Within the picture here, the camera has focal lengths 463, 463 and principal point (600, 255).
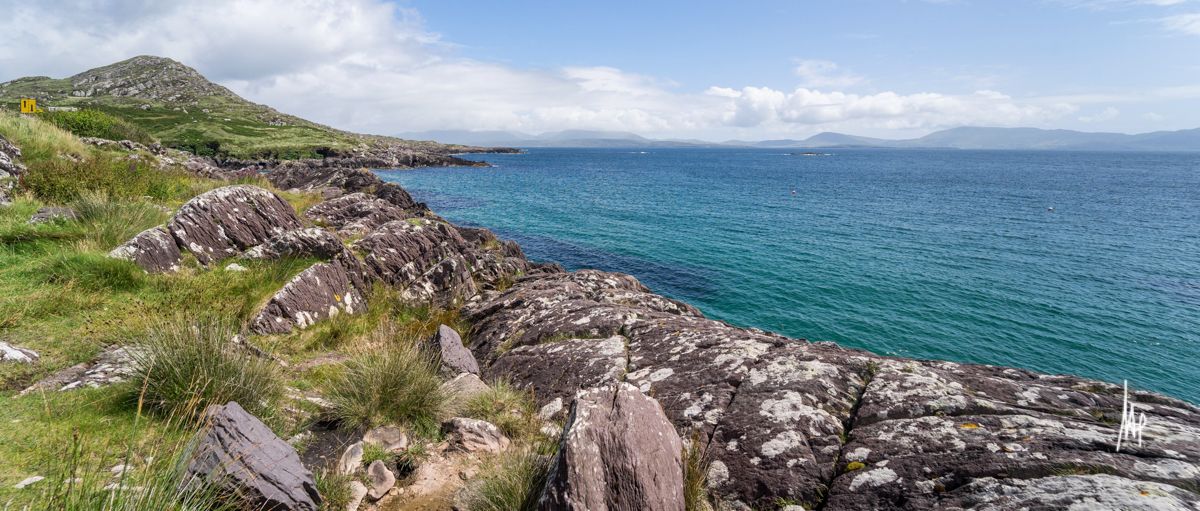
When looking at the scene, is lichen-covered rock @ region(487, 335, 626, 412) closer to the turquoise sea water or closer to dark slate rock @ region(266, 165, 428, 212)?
the turquoise sea water

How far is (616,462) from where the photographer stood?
15.6 ft

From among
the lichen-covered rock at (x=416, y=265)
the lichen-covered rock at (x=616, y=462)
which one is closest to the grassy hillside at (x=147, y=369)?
the lichen-covered rock at (x=616, y=462)

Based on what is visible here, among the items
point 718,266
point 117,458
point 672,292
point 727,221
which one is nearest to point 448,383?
point 117,458

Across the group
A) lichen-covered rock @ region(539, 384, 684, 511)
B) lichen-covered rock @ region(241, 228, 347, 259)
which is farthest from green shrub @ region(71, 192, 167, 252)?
lichen-covered rock @ region(539, 384, 684, 511)

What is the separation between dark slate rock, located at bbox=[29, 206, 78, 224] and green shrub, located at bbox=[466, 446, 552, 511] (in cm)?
1438

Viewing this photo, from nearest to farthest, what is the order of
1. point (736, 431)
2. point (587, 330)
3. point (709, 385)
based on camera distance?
point (736, 431) < point (709, 385) < point (587, 330)

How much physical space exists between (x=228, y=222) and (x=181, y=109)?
451 ft

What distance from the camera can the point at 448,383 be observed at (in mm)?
8133

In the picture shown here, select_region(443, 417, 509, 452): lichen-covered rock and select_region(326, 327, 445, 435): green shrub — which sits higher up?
select_region(326, 327, 445, 435): green shrub

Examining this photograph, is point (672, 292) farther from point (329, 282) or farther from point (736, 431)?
point (736, 431)

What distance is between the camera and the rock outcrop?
4.23 m

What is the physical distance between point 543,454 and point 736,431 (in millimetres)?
2523

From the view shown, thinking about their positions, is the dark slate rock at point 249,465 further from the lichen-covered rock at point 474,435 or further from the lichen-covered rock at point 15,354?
the lichen-covered rock at point 15,354

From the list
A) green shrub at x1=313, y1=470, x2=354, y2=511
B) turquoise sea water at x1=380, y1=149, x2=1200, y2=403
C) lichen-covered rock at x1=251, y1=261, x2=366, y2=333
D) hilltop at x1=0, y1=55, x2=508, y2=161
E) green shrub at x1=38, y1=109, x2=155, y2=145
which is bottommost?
turquoise sea water at x1=380, y1=149, x2=1200, y2=403
